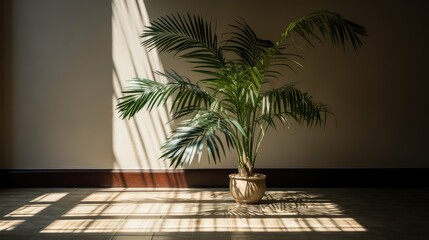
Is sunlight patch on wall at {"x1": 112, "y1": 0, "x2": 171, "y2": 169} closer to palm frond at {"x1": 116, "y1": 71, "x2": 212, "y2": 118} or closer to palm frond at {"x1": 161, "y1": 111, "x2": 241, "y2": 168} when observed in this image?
palm frond at {"x1": 116, "y1": 71, "x2": 212, "y2": 118}

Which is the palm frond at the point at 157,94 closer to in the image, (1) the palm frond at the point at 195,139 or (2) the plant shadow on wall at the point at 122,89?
(1) the palm frond at the point at 195,139

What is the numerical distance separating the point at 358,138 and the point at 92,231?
2.94m

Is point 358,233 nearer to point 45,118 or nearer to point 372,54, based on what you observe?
point 372,54

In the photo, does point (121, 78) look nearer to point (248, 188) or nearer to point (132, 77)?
point (132, 77)

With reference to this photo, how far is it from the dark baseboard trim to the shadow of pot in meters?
0.80

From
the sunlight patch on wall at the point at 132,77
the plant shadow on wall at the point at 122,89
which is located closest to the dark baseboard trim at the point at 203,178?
the plant shadow on wall at the point at 122,89

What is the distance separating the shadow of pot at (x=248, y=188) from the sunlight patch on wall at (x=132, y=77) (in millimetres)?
1074

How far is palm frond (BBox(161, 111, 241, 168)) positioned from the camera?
312cm

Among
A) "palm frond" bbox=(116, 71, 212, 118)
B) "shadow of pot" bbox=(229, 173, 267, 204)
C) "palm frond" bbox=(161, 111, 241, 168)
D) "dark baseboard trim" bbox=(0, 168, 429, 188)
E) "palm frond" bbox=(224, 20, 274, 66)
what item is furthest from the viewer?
"dark baseboard trim" bbox=(0, 168, 429, 188)

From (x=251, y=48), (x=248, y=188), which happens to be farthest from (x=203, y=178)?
(x=251, y=48)

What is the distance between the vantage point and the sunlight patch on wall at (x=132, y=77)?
4668 mm

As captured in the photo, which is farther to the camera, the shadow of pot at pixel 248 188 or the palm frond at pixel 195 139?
the shadow of pot at pixel 248 188

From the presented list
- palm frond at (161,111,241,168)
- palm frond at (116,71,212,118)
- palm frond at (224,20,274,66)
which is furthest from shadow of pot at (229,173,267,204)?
palm frond at (224,20,274,66)

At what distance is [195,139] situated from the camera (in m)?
3.29
